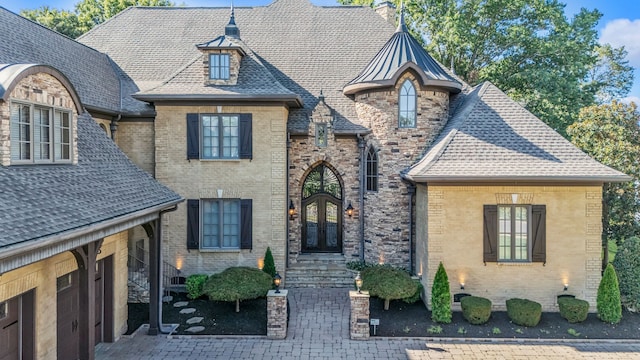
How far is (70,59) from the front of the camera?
564 inches

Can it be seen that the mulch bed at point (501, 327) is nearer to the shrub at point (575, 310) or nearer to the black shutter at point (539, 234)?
the shrub at point (575, 310)

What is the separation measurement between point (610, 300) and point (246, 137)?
11170mm

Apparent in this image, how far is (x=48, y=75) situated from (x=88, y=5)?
25.4 metres

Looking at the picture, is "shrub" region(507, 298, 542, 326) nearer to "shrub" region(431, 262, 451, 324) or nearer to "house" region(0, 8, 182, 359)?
"shrub" region(431, 262, 451, 324)

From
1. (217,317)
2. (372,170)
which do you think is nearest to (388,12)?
(372,170)

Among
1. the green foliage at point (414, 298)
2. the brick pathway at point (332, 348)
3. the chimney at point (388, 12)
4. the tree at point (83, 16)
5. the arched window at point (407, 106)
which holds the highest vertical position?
the tree at point (83, 16)

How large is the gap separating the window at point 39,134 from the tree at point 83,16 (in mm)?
22170

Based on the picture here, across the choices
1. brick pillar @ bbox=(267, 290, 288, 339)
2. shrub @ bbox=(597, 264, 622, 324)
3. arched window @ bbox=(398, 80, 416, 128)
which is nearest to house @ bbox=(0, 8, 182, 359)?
brick pillar @ bbox=(267, 290, 288, 339)

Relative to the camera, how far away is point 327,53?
17672mm

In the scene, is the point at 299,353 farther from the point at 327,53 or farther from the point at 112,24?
the point at 112,24

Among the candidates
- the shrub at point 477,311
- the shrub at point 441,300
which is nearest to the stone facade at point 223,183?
the shrub at point 441,300

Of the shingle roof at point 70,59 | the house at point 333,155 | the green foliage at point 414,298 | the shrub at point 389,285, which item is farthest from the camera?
the green foliage at point 414,298

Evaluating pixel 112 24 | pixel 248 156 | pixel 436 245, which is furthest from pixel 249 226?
pixel 112 24

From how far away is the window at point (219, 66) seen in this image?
14.4 metres
